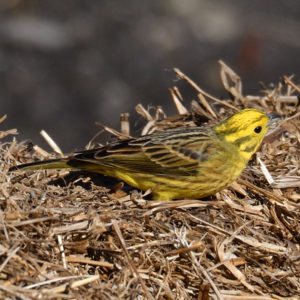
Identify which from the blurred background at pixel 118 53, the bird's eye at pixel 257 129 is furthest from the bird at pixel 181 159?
the blurred background at pixel 118 53

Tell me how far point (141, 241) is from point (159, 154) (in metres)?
1.15

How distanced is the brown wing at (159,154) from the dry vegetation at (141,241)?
8.5 inches

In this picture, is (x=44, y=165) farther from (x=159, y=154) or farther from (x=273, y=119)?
(x=273, y=119)

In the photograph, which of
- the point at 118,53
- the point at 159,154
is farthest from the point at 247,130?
the point at 118,53

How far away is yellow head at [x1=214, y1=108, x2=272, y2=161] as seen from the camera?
5852 mm

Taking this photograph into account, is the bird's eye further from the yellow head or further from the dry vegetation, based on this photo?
the dry vegetation

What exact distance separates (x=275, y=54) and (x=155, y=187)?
6.55m

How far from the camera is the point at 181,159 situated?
19.0ft

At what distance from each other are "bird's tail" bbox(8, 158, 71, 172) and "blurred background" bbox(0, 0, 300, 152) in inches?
144

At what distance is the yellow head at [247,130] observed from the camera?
230 inches

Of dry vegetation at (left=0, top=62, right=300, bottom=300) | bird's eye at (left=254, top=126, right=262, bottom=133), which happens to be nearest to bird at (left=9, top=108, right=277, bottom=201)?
bird's eye at (left=254, top=126, right=262, bottom=133)

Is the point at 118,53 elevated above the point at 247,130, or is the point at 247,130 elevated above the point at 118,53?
the point at 247,130

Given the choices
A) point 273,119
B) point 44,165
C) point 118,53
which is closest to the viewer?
point 44,165

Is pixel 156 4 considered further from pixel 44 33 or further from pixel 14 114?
pixel 14 114
